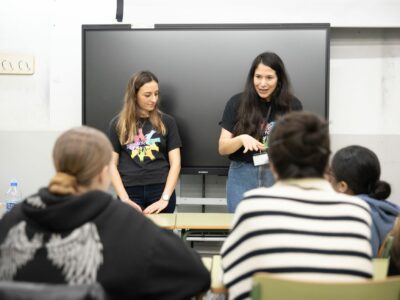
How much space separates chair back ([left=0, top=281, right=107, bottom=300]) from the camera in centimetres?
112

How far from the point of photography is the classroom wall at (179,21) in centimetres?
370

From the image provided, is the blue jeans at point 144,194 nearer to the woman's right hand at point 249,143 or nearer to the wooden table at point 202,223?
the wooden table at point 202,223

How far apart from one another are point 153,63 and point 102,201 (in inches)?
97.8

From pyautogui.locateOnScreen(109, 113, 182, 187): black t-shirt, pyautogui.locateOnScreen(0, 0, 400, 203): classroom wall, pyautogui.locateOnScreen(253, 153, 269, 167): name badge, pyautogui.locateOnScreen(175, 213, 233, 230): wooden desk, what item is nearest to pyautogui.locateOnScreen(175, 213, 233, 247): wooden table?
pyautogui.locateOnScreen(175, 213, 233, 230): wooden desk

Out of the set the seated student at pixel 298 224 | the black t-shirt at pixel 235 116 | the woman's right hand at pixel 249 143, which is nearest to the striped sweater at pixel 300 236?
the seated student at pixel 298 224

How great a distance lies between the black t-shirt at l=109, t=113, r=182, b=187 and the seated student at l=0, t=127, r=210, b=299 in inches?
67.1

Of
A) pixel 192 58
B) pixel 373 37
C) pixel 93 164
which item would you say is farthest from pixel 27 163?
pixel 373 37

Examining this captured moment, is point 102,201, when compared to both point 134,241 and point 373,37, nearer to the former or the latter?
point 134,241

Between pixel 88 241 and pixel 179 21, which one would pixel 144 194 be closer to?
pixel 179 21

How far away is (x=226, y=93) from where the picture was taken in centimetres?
366

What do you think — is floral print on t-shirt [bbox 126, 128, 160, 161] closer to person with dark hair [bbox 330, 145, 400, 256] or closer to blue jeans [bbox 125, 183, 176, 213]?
blue jeans [bbox 125, 183, 176, 213]

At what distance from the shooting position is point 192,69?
3.66 meters

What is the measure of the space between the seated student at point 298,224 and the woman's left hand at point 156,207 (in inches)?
63.3

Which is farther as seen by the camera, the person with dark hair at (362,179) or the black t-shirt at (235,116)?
the black t-shirt at (235,116)
